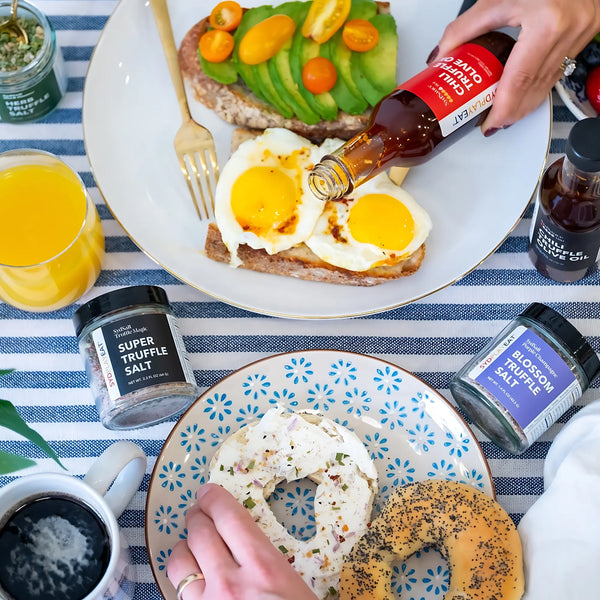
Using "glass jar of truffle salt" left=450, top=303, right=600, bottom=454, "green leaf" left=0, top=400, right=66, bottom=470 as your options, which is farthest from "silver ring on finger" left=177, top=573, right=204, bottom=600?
"glass jar of truffle salt" left=450, top=303, right=600, bottom=454

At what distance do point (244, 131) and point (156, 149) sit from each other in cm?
25

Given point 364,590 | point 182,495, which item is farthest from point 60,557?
point 364,590

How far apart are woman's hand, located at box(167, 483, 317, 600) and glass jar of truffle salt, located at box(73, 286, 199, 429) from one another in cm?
31

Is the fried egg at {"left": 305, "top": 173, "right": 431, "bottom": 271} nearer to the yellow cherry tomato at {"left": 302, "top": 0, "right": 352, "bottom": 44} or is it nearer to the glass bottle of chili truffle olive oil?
the glass bottle of chili truffle olive oil

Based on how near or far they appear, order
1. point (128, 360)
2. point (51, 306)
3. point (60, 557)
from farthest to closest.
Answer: point (51, 306)
point (128, 360)
point (60, 557)

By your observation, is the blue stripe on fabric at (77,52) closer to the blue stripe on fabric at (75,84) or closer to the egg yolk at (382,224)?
the blue stripe on fabric at (75,84)

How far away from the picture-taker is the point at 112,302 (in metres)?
1.99

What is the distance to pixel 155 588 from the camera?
2.00 metres

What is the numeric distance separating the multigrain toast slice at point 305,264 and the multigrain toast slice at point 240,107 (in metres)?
0.22

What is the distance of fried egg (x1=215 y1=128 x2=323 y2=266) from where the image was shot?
213cm

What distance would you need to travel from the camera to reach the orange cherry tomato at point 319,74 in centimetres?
217

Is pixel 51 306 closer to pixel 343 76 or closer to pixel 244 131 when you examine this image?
pixel 244 131

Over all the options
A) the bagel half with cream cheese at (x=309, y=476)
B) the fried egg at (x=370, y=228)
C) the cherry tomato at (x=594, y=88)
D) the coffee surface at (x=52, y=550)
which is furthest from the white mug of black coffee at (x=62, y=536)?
the cherry tomato at (x=594, y=88)

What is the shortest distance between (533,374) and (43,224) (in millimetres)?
1226
